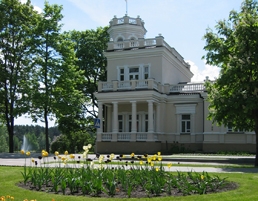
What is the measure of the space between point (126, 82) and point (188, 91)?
642cm

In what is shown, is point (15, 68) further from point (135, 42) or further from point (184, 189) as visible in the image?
point (184, 189)

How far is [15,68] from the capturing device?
39562 millimetres

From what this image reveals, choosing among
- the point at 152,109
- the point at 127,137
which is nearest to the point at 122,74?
the point at 152,109

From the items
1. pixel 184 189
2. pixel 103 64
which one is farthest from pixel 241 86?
pixel 103 64

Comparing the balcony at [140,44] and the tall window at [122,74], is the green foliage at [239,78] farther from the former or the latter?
the tall window at [122,74]

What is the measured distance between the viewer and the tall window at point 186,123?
36.2 metres

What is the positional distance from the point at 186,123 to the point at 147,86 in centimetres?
573

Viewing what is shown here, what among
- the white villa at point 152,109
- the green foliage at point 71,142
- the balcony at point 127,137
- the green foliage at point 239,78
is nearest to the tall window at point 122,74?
the white villa at point 152,109

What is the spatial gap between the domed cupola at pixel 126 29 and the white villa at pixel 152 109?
4.27 metres

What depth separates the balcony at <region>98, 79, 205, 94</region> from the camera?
3438cm

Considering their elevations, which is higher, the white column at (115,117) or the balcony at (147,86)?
the balcony at (147,86)

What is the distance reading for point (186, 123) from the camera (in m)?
36.3

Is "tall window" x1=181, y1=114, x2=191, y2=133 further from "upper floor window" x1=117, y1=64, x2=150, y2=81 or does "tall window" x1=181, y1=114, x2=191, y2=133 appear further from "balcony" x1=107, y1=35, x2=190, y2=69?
"balcony" x1=107, y1=35, x2=190, y2=69

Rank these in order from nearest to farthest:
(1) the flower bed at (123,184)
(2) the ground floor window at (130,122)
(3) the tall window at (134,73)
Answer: (1) the flower bed at (123,184) → (2) the ground floor window at (130,122) → (3) the tall window at (134,73)
